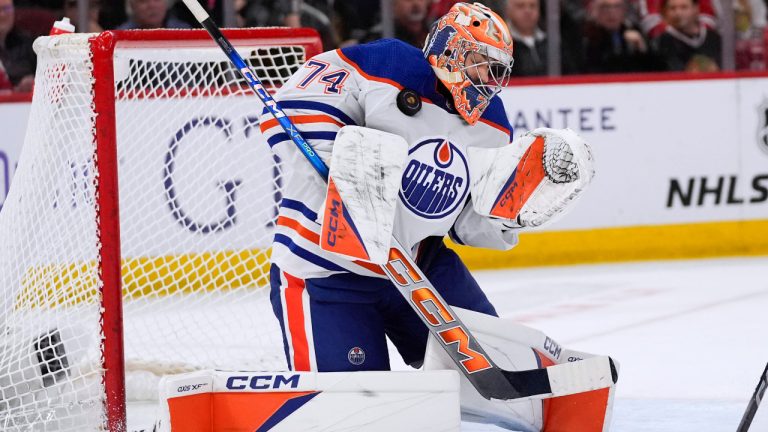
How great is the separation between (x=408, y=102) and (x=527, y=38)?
323 cm

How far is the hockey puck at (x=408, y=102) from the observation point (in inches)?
94.9

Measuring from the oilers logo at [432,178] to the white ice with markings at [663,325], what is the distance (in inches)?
26.1

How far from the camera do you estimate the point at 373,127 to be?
2.43 meters

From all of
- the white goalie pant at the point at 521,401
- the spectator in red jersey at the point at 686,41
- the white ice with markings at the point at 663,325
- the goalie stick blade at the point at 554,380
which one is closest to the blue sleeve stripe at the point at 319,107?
the white goalie pant at the point at 521,401

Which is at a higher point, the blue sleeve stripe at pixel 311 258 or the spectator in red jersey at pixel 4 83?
the blue sleeve stripe at pixel 311 258

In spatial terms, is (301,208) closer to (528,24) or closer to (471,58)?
(471,58)

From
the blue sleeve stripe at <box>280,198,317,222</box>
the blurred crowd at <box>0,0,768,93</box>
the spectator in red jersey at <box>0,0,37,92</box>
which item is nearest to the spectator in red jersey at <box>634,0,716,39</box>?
the blurred crowd at <box>0,0,768,93</box>

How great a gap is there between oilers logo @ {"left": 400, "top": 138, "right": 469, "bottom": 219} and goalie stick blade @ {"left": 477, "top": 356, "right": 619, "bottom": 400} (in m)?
0.33

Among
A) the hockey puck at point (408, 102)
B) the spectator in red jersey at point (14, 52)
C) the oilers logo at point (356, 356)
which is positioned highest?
the hockey puck at point (408, 102)

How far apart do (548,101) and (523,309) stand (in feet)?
3.82

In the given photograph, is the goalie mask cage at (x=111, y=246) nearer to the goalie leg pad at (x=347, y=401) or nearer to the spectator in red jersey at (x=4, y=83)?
the goalie leg pad at (x=347, y=401)

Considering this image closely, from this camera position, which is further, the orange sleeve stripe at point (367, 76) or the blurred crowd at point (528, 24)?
the blurred crowd at point (528, 24)

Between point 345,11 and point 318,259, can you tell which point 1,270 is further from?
point 345,11

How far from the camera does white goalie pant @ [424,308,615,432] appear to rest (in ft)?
8.19
